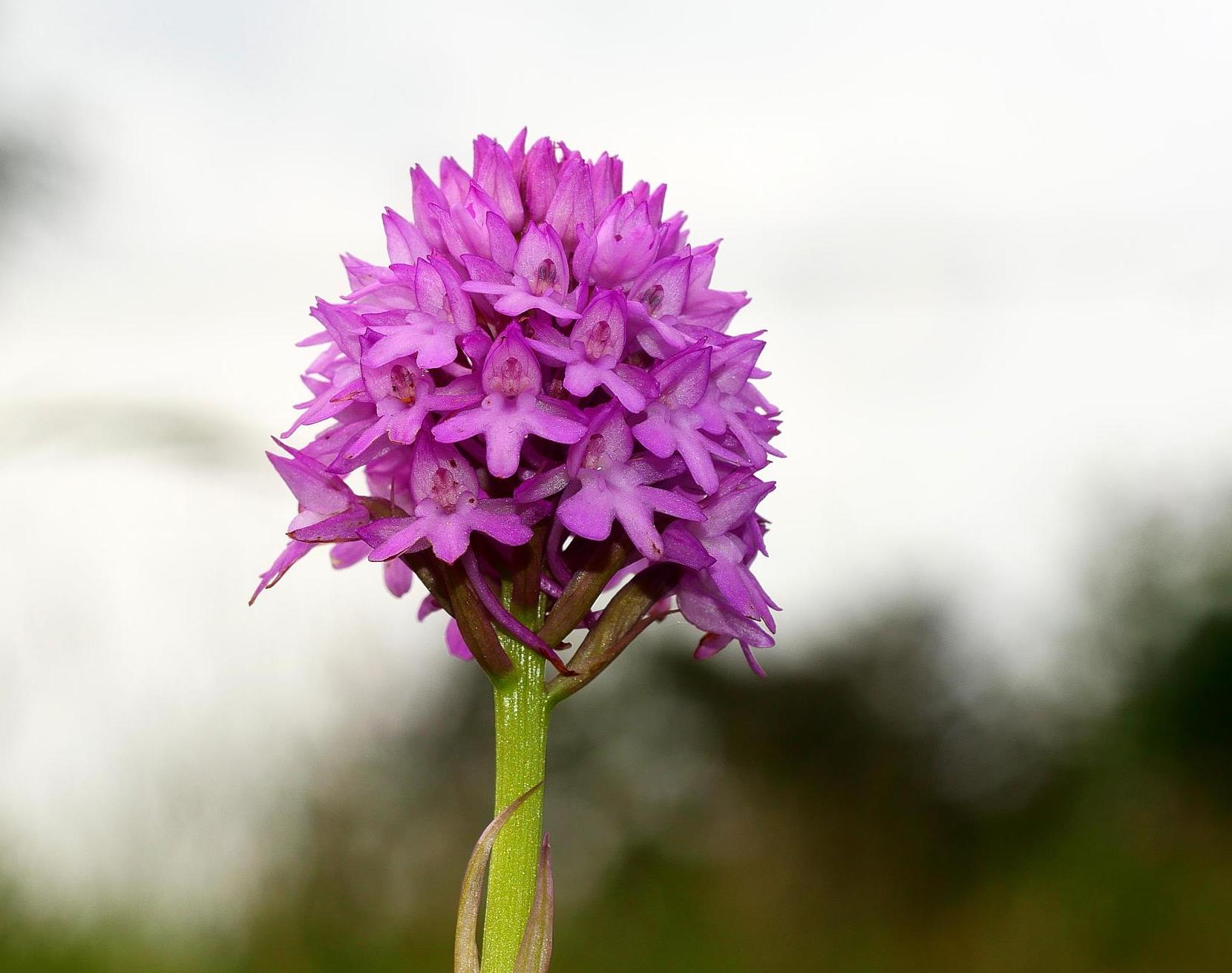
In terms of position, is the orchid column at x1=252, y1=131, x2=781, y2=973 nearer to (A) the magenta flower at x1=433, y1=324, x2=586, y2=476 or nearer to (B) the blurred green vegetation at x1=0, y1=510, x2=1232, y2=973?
(A) the magenta flower at x1=433, y1=324, x2=586, y2=476

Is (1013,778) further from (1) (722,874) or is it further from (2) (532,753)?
(2) (532,753)

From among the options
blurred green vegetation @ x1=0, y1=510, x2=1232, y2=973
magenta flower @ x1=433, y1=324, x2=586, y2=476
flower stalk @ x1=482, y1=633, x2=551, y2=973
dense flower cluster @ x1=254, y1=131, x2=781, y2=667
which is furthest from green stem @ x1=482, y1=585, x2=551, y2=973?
blurred green vegetation @ x1=0, y1=510, x2=1232, y2=973

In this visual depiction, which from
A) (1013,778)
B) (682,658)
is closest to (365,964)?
(682,658)

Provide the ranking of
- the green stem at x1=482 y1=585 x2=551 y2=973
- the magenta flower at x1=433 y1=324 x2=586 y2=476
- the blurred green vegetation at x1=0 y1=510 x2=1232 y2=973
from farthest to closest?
the blurred green vegetation at x1=0 y1=510 x2=1232 y2=973 → the green stem at x1=482 y1=585 x2=551 y2=973 → the magenta flower at x1=433 y1=324 x2=586 y2=476

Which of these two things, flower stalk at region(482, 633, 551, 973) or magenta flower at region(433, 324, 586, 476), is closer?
magenta flower at region(433, 324, 586, 476)

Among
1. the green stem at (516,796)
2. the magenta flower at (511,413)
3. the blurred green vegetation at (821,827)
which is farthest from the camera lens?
the blurred green vegetation at (821,827)

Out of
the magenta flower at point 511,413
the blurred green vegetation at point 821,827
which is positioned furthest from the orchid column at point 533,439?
the blurred green vegetation at point 821,827

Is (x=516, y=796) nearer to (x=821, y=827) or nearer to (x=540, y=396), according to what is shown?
(x=540, y=396)

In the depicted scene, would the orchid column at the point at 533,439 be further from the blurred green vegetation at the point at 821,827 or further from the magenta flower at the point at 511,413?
the blurred green vegetation at the point at 821,827
